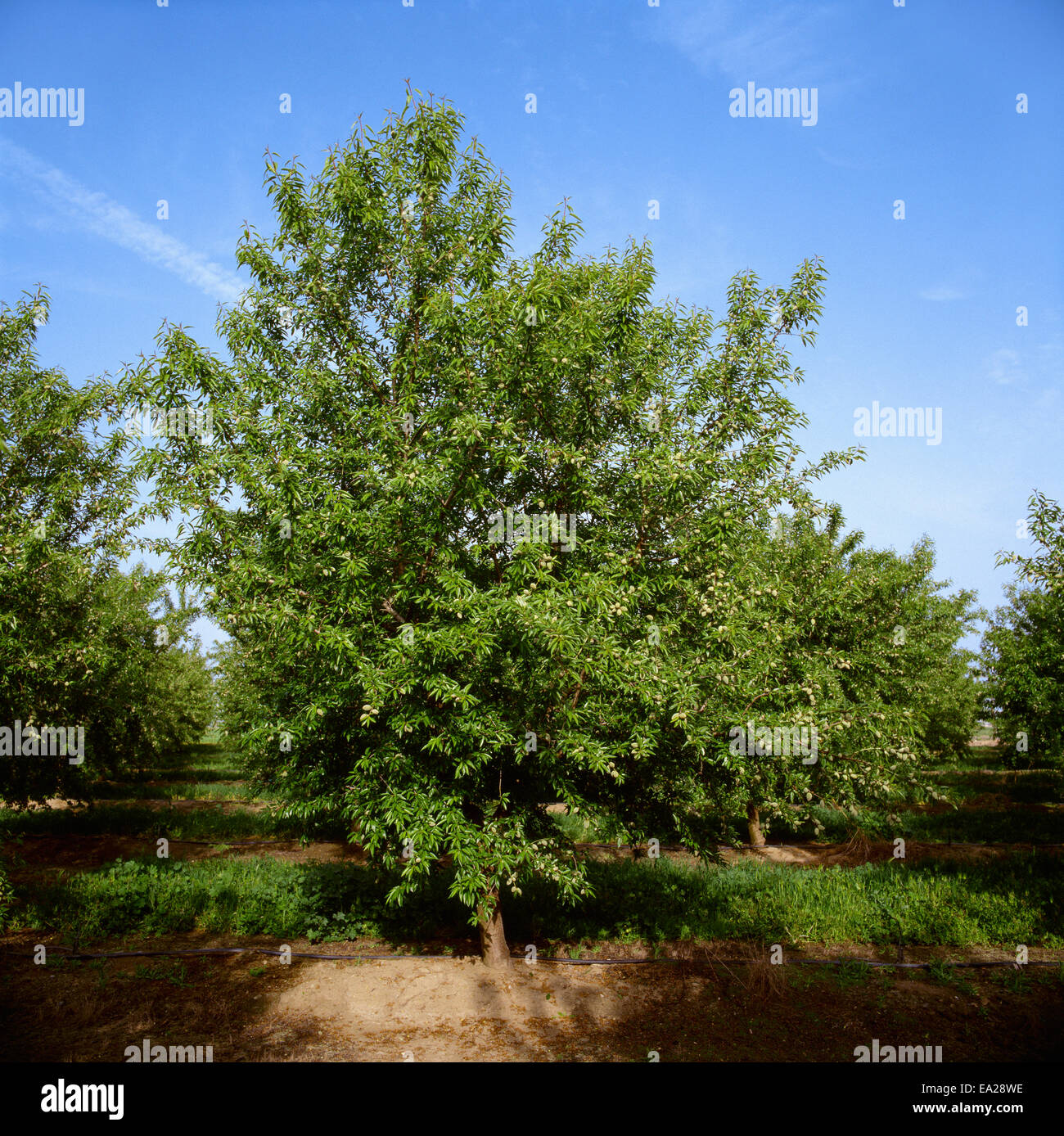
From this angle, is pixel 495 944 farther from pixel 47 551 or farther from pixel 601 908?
pixel 47 551

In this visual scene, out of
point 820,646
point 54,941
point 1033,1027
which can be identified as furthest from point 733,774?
point 54,941

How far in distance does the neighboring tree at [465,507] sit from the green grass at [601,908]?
2.26 meters

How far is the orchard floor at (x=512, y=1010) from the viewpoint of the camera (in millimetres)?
6961

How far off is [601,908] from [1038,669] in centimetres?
1177

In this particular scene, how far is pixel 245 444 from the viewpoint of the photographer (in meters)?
7.30

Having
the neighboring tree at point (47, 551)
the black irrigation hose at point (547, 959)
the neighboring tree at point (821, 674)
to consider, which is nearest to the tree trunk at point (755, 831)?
the neighboring tree at point (821, 674)

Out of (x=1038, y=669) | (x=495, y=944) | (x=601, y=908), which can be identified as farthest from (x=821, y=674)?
(x=1038, y=669)

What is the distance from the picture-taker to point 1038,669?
1574 centimetres

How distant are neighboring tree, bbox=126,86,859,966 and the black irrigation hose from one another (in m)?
1.19

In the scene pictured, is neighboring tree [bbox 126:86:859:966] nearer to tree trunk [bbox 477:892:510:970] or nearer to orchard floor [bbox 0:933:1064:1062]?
tree trunk [bbox 477:892:510:970]

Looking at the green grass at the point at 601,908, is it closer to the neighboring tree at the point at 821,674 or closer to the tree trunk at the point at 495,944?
the tree trunk at the point at 495,944

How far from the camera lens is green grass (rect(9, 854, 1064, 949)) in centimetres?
1023

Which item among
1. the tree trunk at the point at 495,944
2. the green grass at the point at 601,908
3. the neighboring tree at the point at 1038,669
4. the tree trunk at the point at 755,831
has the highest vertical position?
the neighboring tree at the point at 1038,669
